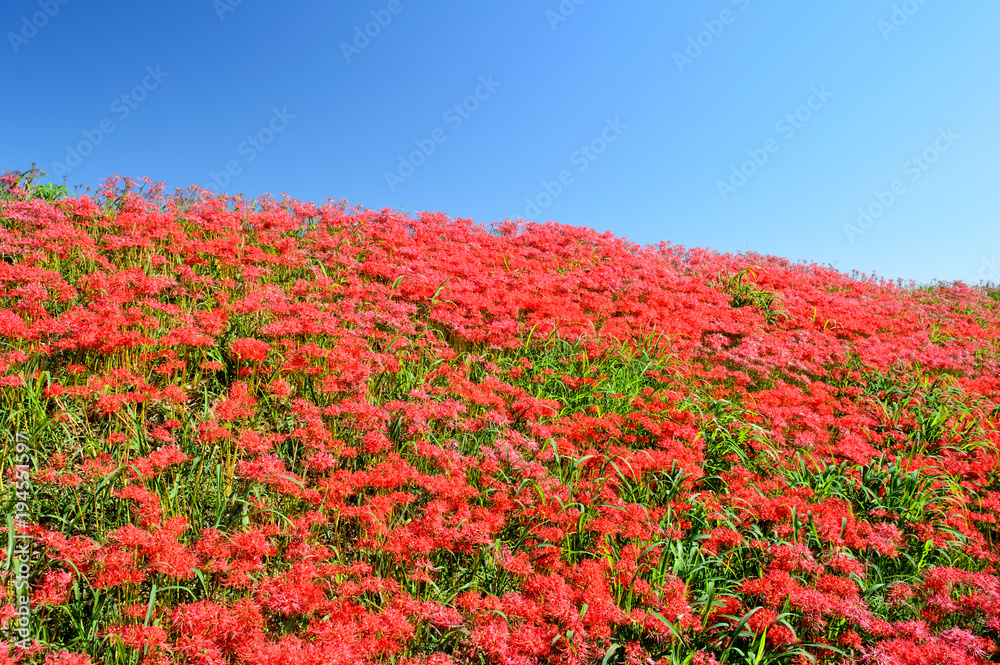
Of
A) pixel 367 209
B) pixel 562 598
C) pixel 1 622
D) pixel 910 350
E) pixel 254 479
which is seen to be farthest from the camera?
pixel 367 209

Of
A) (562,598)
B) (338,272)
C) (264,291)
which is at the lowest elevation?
(562,598)

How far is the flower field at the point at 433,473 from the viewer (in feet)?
12.0

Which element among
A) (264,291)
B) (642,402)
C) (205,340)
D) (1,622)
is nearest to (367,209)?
(264,291)

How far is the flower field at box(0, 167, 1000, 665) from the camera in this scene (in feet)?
12.0

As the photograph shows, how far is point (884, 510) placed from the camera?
19.1ft

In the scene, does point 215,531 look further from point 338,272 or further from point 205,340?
point 338,272

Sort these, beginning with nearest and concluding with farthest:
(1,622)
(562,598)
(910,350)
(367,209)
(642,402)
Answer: (1,622)
(562,598)
(642,402)
(910,350)
(367,209)

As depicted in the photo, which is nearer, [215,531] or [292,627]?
[292,627]

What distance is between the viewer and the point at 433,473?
5.35 metres

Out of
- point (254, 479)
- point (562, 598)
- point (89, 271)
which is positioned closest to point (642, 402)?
point (562, 598)

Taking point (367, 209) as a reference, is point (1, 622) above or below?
below

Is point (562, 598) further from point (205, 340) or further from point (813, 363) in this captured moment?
point (813, 363)

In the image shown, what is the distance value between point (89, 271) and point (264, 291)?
259cm

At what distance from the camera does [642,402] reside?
262 inches
